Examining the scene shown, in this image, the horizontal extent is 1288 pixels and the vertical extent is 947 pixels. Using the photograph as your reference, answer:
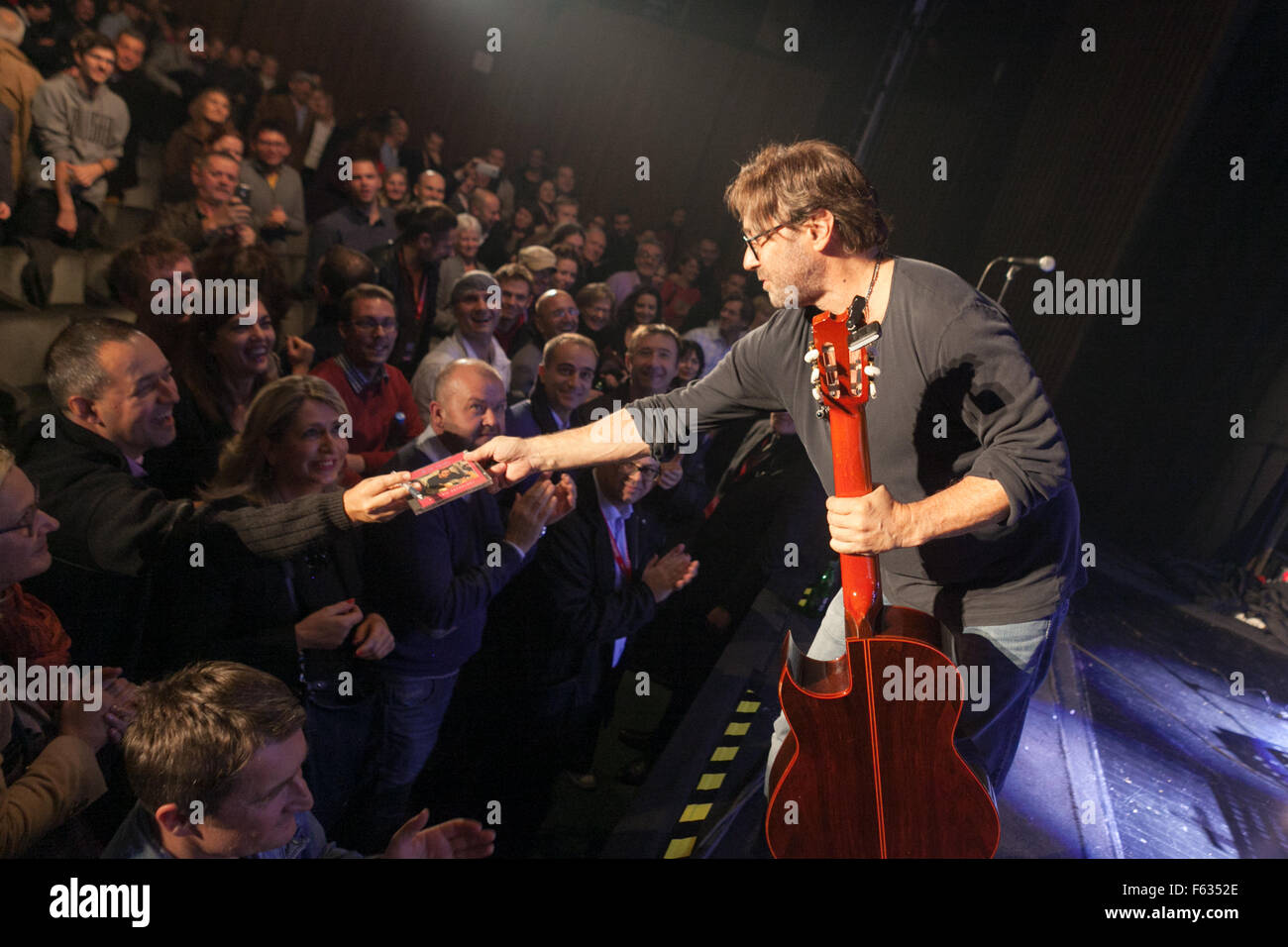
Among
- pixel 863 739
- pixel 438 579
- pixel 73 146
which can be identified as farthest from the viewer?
pixel 73 146

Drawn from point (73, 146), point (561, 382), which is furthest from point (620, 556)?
point (73, 146)

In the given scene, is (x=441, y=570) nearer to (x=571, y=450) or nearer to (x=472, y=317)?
(x=571, y=450)

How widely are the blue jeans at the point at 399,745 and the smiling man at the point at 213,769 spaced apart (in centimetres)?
90

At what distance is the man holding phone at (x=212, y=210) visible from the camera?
3.98 meters

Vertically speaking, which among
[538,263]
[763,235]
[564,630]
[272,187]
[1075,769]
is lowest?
[1075,769]

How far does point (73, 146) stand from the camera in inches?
183

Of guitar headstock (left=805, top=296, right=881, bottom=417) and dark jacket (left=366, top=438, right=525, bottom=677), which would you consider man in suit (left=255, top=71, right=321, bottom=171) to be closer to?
dark jacket (left=366, top=438, right=525, bottom=677)

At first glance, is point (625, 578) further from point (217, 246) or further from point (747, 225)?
point (217, 246)

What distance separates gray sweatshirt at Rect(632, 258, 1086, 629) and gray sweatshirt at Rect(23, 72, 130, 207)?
421 cm

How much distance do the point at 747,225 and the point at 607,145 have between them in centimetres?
1051

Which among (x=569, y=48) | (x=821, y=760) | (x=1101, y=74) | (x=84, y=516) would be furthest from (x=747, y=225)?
(x=569, y=48)

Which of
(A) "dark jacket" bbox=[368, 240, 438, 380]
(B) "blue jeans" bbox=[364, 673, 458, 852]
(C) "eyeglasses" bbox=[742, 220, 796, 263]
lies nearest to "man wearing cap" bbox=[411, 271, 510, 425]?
(A) "dark jacket" bbox=[368, 240, 438, 380]

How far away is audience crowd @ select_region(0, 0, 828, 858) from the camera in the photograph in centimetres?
179

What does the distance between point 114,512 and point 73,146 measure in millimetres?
3736
